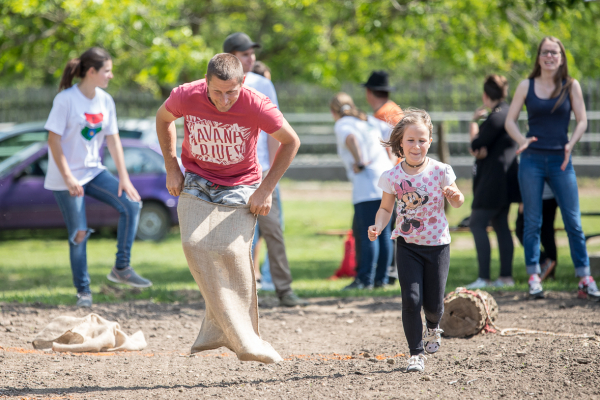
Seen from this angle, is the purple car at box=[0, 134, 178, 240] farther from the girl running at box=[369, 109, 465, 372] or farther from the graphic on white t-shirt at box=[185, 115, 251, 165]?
the girl running at box=[369, 109, 465, 372]

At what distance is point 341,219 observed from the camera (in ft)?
46.3

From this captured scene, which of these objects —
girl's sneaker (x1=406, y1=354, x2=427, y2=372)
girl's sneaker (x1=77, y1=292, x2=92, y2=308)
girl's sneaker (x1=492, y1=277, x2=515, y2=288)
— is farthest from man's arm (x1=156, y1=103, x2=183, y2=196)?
girl's sneaker (x1=492, y1=277, x2=515, y2=288)

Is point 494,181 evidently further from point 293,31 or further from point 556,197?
point 293,31

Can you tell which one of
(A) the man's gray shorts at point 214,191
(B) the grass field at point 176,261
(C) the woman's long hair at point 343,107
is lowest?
(B) the grass field at point 176,261

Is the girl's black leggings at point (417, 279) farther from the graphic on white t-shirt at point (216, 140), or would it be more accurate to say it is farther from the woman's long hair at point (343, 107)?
the woman's long hair at point (343, 107)

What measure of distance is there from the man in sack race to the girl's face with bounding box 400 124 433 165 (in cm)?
69

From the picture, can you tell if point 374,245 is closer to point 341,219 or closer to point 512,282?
point 512,282

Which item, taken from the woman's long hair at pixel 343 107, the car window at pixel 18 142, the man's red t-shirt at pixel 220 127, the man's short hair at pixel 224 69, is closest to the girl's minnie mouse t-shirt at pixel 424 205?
the man's red t-shirt at pixel 220 127

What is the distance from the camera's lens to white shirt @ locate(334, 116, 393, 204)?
726 cm

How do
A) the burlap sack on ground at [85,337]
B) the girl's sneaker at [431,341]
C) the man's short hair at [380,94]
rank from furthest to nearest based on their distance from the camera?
1. the man's short hair at [380,94]
2. the burlap sack on ground at [85,337]
3. the girl's sneaker at [431,341]

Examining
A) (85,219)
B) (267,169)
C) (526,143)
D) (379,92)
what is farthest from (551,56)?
(85,219)

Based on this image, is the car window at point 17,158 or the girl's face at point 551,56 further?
the car window at point 17,158

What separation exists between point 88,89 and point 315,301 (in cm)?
297

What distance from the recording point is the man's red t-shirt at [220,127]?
3996 millimetres
